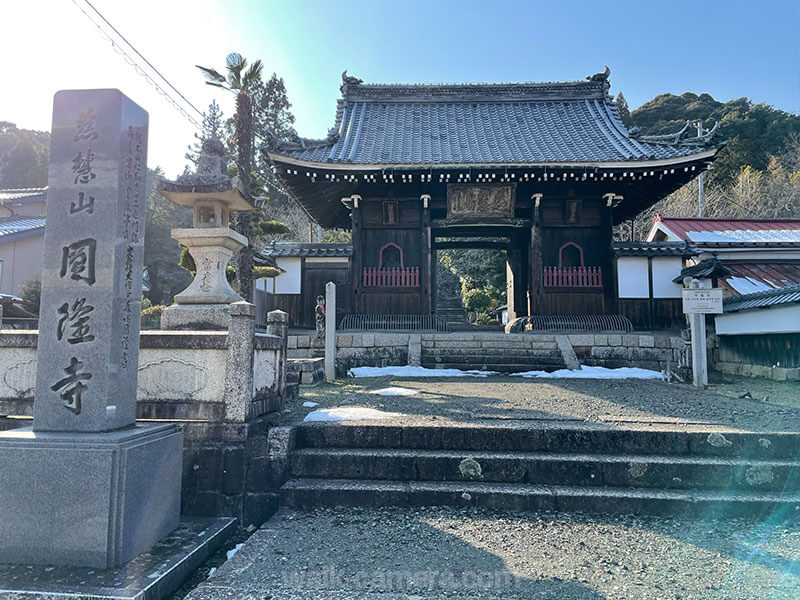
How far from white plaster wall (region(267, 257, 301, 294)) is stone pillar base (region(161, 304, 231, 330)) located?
30.0ft

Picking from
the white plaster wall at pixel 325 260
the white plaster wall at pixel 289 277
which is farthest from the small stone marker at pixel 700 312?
the white plaster wall at pixel 289 277

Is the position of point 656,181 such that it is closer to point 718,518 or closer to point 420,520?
point 718,518

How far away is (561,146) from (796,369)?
8.22 meters

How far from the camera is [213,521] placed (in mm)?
3658

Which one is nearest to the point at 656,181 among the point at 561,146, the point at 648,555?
the point at 561,146

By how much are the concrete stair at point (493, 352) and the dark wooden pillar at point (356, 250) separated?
9.25ft

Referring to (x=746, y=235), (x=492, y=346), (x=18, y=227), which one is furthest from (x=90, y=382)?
(x=18, y=227)

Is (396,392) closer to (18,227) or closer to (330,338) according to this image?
(330,338)

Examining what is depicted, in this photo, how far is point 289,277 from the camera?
14.8 metres

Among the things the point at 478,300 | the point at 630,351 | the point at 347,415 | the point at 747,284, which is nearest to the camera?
the point at 347,415

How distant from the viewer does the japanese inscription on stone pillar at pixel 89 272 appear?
3035 mm

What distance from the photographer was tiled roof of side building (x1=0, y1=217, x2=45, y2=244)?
1984 centimetres

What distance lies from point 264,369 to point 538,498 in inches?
113

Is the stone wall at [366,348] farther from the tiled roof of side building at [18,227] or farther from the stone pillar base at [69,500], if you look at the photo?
the tiled roof of side building at [18,227]
